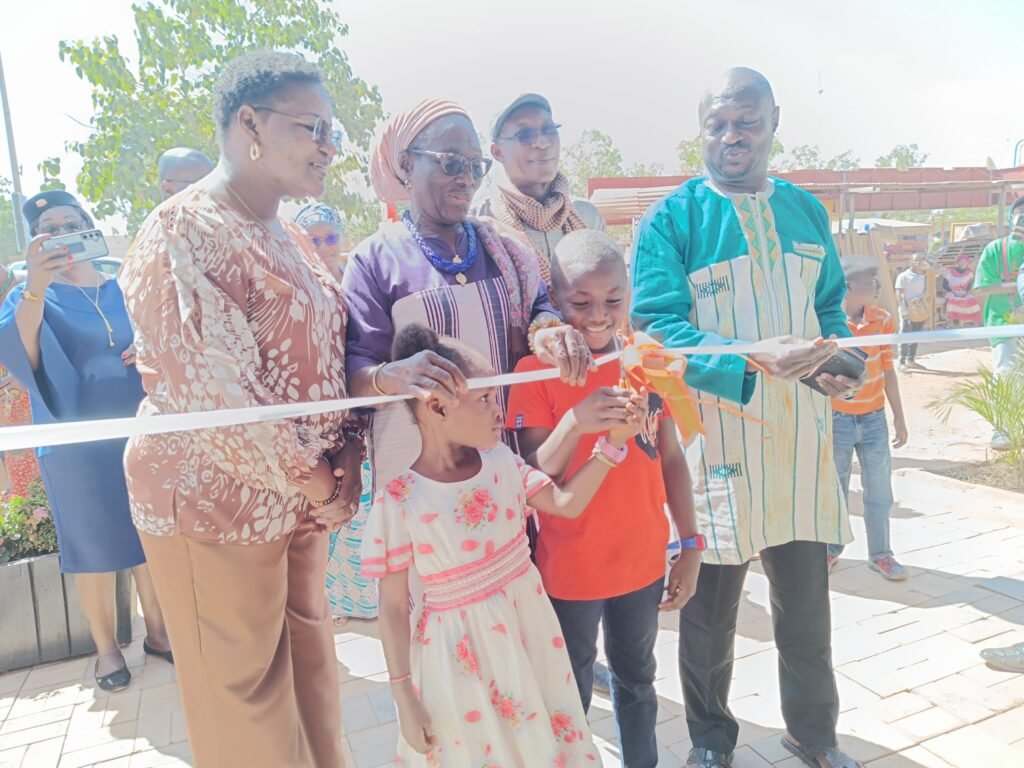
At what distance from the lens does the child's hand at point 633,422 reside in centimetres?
193

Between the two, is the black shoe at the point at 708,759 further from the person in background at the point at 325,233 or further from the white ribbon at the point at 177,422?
the person in background at the point at 325,233

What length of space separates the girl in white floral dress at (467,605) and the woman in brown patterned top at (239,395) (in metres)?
0.26

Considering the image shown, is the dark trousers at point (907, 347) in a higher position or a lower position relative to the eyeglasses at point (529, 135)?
lower

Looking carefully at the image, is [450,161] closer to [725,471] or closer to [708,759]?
[725,471]

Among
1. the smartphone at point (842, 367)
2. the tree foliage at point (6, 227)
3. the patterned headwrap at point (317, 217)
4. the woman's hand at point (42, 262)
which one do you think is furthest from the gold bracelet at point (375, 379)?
the tree foliage at point (6, 227)

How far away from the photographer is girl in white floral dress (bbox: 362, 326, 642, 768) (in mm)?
1926

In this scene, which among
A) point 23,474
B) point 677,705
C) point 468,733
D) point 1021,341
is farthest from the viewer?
point 1021,341

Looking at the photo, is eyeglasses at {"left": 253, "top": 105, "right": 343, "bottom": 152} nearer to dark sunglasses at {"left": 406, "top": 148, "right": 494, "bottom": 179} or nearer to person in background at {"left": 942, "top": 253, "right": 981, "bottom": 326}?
dark sunglasses at {"left": 406, "top": 148, "right": 494, "bottom": 179}

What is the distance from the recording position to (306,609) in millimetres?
2287

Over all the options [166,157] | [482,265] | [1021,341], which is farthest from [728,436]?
[1021,341]

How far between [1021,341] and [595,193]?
1039cm

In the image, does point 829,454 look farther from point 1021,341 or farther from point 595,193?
point 595,193

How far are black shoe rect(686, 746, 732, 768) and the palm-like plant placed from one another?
4421 millimetres

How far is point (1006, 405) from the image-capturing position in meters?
6.00
